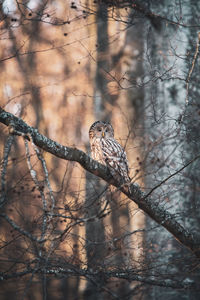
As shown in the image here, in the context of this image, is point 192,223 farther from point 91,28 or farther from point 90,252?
point 91,28

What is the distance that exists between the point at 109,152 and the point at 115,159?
0.26 m

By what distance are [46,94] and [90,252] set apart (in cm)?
697

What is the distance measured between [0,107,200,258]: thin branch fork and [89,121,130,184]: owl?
7.5 inches

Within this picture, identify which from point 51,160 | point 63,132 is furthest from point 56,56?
point 51,160

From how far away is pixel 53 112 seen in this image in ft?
33.6

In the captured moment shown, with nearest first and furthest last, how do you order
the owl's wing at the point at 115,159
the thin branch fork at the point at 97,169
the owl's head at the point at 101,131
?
the thin branch fork at the point at 97,169, the owl's wing at the point at 115,159, the owl's head at the point at 101,131

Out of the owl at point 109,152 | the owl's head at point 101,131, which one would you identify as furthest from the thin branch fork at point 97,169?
the owl's head at point 101,131

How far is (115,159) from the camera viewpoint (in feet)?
14.3

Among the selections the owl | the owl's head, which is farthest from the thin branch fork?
the owl's head

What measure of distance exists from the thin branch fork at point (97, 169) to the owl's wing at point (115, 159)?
233mm

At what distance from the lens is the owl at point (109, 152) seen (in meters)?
Answer: 4.09

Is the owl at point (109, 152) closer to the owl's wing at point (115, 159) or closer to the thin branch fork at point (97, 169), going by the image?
the owl's wing at point (115, 159)

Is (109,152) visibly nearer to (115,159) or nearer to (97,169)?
(115,159)

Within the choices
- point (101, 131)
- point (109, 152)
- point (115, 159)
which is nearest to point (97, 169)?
point (115, 159)
